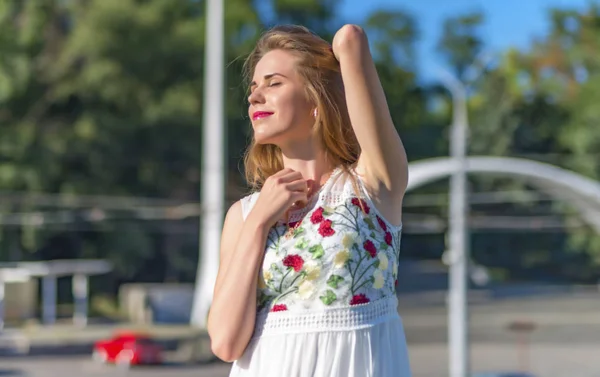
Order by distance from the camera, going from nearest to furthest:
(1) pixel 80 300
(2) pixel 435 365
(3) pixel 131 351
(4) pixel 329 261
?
1. (4) pixel 329 261
2. (3) pixel 131 351
3. (2) pixel 435 365
4. (1) pixel 80 300

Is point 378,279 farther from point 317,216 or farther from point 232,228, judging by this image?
point 232,228

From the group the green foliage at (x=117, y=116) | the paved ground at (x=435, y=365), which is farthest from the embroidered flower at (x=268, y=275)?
the green foliage at (x=117, y=116)

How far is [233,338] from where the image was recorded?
205 centimetres

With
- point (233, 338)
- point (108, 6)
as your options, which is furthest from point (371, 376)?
point (108, 6)

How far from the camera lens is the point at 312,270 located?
203 cm

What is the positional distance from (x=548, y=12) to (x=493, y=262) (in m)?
13.9

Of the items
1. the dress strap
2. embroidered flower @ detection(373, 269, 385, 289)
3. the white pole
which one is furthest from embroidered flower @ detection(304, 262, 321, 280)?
the white pole

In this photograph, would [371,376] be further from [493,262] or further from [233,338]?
[493,262]

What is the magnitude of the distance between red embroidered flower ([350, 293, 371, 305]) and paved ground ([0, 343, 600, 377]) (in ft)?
77.8

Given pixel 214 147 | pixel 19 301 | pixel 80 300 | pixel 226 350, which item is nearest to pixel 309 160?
pixel 226 350

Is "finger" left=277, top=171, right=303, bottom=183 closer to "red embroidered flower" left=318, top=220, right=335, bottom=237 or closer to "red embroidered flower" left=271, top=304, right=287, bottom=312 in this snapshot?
"red embroidered flower" left=318, top=220, right=335, bottom=237

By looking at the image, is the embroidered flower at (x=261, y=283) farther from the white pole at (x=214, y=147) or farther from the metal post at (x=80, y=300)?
the metal post at (x=80, y=300)

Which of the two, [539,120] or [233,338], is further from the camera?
[539,120]

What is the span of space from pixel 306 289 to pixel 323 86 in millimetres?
414
